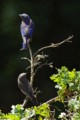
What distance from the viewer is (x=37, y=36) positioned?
18.3 feet

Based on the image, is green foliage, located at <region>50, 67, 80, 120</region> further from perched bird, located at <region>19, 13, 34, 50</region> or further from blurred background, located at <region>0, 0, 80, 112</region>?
blurred background, located at <region>0, 0, 80, 112</region>

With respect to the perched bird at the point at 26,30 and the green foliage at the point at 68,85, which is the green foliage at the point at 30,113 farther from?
the perched bird at the point at 26,30

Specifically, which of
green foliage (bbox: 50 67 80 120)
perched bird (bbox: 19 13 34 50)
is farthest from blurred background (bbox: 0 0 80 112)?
green foliage (bbox: 50 67 80 120)

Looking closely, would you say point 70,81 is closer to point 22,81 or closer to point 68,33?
point 22,81

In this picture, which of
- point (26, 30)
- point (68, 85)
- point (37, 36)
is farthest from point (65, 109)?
point (37, 36)

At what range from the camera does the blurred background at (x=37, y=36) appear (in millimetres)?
5332

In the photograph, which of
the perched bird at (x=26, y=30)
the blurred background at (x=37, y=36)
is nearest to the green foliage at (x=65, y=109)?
the perched bird at (x=26, y=30)

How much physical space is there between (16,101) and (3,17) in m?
0.75

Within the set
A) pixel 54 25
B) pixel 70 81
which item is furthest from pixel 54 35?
pixel 70 81

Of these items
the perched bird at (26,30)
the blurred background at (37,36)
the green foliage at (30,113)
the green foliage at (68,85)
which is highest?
the blurred background at (37,36)

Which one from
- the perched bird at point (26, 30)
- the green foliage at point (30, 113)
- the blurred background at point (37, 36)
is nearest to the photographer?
the green foliage at point (30, 113)

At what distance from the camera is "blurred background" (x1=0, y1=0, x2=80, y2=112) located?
5.33 meters

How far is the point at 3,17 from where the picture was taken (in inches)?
210

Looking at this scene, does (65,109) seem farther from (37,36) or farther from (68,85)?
(37,36)
